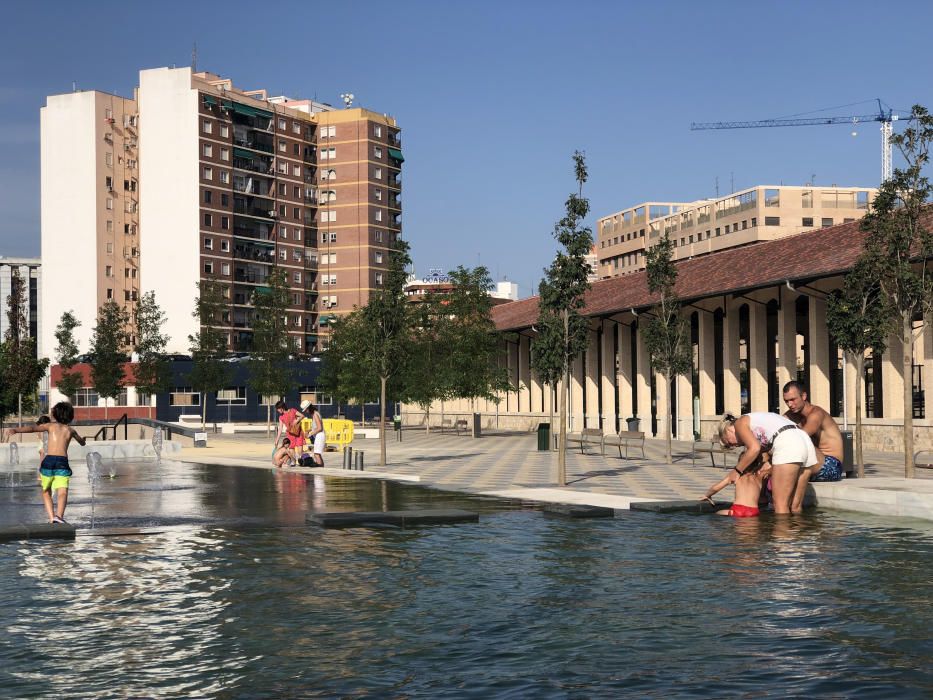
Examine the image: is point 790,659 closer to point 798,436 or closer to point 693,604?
point 693,604

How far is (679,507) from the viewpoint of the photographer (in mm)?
16828

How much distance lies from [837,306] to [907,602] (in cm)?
1488

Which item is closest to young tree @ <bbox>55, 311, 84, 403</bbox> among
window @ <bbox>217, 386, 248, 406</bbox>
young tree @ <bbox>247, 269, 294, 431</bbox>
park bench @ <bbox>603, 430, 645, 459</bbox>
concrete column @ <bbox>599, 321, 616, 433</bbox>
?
window @ <bbox>217, 386, 248, 406</bbox>

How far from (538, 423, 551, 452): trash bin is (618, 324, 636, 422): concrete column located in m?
12.8

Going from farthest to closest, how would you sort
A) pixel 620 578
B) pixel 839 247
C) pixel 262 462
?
1. pixel 839 247
2. pixel 262 462
3. pixel 620 578

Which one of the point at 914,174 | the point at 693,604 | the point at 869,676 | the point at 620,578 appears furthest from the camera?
the point at 914,174

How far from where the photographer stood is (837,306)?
2350 centimetres

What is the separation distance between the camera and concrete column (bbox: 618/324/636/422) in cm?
5050

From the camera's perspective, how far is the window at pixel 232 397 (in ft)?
316

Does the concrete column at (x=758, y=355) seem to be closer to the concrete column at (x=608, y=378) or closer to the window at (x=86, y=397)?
the concrete column at (x=608, y=378)

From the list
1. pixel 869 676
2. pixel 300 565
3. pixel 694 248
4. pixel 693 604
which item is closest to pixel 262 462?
pixel 300 565

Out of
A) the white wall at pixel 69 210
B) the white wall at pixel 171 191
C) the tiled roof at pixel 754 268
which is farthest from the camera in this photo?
the white wall at pixel 69 210

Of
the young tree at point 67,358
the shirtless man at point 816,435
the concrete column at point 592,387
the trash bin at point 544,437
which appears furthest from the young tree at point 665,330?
the young tree at point 67,358

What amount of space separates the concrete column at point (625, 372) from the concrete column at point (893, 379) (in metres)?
17.0
